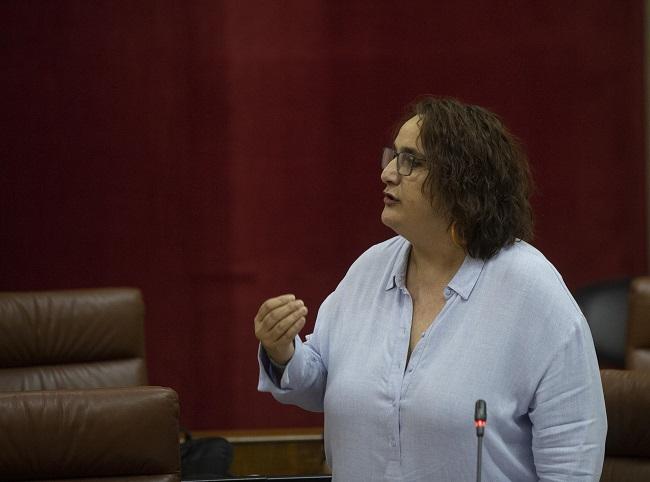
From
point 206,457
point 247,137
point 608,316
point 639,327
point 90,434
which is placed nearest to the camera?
point 90,434

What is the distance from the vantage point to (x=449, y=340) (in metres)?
1.55

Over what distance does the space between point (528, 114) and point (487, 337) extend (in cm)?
248

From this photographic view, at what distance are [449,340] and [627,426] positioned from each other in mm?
524

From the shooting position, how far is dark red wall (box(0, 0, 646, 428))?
146 inches

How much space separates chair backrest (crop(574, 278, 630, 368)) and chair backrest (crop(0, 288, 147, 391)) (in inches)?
57.5

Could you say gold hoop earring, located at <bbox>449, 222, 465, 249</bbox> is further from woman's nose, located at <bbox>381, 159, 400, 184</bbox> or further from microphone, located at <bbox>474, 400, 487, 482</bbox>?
microphone, located at <bbox>474, 400, 487, 482</bbox>

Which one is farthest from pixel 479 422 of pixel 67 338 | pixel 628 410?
pixel 67 338

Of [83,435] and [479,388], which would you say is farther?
[83,435]

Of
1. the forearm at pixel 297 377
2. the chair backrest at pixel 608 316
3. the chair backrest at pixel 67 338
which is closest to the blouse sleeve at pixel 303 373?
the forearm at pixel 297 377

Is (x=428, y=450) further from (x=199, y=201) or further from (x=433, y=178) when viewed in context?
(x=199, y=201)

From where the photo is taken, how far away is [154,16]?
372 cm

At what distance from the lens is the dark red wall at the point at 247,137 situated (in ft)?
12.2

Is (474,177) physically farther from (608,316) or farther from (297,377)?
(608,316)

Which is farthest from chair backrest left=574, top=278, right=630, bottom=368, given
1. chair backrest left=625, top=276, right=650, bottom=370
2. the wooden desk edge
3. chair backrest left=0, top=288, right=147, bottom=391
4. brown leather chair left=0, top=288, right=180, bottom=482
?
brown leather chair left=0, top=288, right=180, bottom=482
